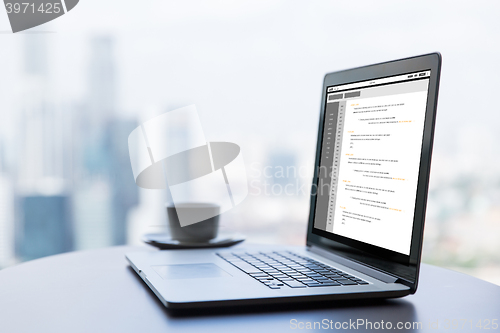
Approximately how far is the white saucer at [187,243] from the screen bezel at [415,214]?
0.22 m

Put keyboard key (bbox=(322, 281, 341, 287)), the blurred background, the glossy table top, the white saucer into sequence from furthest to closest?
the blurred background < the white saucer < keyboard key (bbox=(322, 281, 341, 287)) < the glossy table top

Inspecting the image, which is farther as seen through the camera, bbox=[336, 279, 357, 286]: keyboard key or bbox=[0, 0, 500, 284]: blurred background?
bbox=[0, 0, 500, 284]: blurred background

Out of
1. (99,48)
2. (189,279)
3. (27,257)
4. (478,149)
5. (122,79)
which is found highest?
(99,48)

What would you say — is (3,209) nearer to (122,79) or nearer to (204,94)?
(122,79)

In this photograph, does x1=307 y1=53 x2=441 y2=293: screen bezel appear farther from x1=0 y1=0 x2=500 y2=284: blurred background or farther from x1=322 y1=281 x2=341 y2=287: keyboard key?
x1=0 y1=0 x2=500 y2=284: blurred background

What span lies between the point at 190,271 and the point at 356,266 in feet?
0.85

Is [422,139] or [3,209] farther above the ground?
[422,139]

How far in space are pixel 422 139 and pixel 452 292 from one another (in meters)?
0.22

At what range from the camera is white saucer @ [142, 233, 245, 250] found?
91cm

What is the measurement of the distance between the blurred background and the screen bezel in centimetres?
145

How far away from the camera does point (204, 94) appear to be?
2.26 metres

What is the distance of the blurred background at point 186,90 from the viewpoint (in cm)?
215

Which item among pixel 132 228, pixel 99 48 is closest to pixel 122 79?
pixel 99 48

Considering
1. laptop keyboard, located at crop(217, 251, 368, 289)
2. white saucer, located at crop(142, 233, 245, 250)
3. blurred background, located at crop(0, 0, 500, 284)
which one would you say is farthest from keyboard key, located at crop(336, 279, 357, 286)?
blurred background, located at crop(0, 0, 500, 284)
